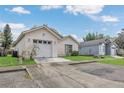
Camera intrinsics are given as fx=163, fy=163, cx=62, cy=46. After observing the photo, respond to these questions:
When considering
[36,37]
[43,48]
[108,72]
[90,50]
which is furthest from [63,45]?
[108,72]

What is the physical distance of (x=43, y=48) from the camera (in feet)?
68.1

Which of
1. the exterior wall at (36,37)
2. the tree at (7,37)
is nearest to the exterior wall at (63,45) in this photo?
the exterior wall at (36,37)

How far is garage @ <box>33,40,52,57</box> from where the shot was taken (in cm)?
2031

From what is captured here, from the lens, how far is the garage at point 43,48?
66.6 ft

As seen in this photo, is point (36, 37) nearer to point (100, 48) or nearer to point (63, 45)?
point (63, 45)

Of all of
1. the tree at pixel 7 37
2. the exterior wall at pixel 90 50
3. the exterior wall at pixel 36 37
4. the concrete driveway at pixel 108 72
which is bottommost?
the concrete driveway at pixel 108 72

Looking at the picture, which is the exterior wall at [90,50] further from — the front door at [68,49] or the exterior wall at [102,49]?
the front door at [68,49]

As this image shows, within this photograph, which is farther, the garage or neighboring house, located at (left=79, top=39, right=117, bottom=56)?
neighboring house, located at (left=79, top=39, right=117, bottom=56)

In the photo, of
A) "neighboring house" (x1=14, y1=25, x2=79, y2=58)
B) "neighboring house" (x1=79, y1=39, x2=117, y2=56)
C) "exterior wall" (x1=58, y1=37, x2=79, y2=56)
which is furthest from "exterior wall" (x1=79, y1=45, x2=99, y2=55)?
"neighboring house" (x1=14, y1=25, x2=79, y2=58)

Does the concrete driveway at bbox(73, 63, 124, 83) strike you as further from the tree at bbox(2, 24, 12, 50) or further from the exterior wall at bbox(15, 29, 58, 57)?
the tree at bbox(2, 24, 12, 50)
